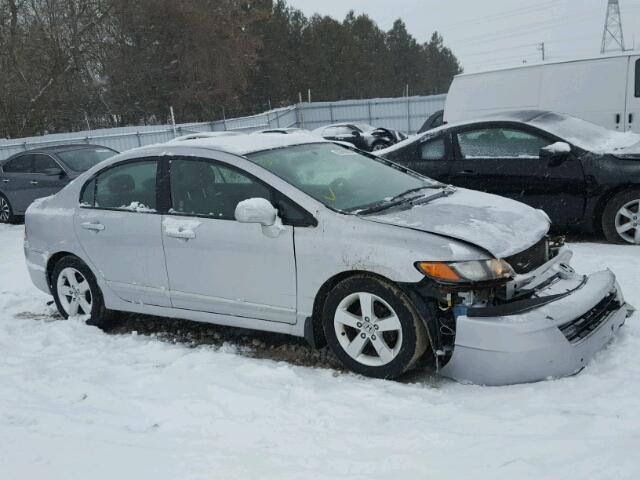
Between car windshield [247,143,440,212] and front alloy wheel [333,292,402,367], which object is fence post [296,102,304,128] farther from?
front alloy wheel [333,292,402,367]

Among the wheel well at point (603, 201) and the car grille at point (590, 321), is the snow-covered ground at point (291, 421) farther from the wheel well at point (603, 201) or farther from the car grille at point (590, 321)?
the wheel well at point (603, 201)

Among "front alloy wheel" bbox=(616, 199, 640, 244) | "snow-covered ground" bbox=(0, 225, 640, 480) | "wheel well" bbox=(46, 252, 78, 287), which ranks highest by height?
"wheel well" bbox=(46, 252, 78, 287)

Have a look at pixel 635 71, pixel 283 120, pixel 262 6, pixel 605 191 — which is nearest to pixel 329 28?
pixel 262 6

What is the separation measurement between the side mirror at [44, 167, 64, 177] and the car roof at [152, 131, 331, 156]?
7447mm

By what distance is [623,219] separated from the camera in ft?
22.2

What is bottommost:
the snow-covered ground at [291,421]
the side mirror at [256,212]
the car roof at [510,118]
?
the snow-covered ground at [291,421]

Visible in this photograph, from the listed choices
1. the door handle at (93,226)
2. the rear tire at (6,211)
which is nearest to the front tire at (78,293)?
the door handle at (93,226)

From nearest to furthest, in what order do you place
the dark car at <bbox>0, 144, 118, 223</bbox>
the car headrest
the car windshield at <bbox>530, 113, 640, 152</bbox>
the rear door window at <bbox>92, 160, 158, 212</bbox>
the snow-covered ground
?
the snow-covered ground → the rear door window at <bbox>92, 160, 158, 212</bbox> → the car headrest → the car windshield at <bbox>530, 113, 640, 152</bbox> → the dark car at <bbox>0, 144, 118, 223</bbox>

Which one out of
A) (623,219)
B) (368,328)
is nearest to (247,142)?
(368,328)

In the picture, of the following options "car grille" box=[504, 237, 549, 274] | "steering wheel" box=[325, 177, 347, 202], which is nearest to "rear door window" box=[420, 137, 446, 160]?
"steering wheel" box=[325, 177, 347, 202]

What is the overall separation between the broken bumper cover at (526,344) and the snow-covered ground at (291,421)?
86 mm

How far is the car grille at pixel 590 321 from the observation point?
371 cm

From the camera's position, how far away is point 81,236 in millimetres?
5371

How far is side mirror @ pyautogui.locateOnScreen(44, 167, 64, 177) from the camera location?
11.8 metres
